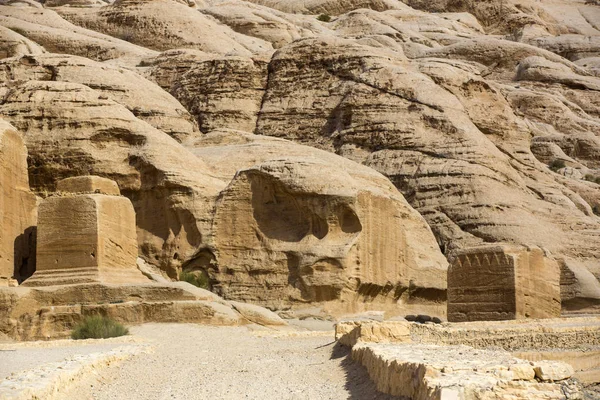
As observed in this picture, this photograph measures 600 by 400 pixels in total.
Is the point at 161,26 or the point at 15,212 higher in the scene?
the point at 161,26

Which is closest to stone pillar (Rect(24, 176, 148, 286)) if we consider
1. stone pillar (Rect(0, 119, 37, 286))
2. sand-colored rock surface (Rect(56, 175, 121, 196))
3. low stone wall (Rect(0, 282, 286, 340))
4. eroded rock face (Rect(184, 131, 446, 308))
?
sand-colored rock surface (Rect(56, 175, 121, 196))

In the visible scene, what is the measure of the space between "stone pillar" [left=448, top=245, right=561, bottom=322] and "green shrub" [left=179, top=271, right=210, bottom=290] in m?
7.35

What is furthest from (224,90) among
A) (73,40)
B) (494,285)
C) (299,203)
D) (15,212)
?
(494,285)

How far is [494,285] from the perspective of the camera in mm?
29500

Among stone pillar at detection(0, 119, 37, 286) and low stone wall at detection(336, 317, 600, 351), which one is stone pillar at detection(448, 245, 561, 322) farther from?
stone pillar at detection(0, 119, 37, 286)

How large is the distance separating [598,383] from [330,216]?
474 inches

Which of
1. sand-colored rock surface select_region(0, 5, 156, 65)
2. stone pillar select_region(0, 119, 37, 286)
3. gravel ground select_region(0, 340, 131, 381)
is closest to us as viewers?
gravel ground select_region(0, 340, 131, 381)

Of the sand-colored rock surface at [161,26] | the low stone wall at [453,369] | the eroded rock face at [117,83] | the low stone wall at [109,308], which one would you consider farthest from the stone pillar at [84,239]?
the sand-colored rock surface at [161,26]

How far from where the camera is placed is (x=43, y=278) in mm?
29047

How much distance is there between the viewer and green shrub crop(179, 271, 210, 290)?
106ft

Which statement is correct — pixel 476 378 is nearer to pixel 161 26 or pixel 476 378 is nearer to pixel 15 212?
pixel 15 212

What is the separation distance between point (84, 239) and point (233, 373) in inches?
533

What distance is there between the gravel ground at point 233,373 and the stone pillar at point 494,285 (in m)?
6.91

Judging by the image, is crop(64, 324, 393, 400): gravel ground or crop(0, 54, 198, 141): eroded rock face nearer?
crop(64, 324, 393, 400): gravel ground
